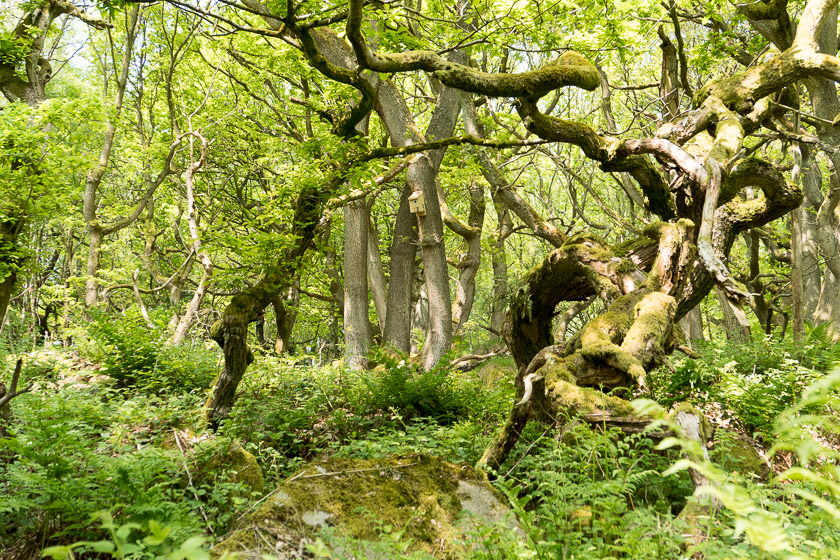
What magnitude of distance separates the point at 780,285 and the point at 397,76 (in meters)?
11.8

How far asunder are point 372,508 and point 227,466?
1498 mm

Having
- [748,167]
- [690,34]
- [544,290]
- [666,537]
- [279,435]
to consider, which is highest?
[690,34]

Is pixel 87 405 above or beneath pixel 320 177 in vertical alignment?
beneath

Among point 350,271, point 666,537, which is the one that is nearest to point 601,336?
point 666,537

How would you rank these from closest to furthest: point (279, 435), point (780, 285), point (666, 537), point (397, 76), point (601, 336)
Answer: point (666, 537), point (601, 336), point (279, 435), point (397, 76), point (780, 285)

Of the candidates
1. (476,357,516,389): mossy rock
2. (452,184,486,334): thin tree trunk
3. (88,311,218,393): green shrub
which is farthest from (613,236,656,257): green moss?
(452,184,486,334): thin tree trunk

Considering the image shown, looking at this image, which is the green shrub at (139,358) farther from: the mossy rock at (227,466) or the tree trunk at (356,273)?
the tree trunk at (356,273)

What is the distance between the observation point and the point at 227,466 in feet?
13.3

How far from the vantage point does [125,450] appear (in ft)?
12.6

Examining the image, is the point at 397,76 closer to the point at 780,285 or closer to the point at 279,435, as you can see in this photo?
the point at 279,435

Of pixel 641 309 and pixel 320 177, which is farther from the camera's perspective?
pixel 320 177

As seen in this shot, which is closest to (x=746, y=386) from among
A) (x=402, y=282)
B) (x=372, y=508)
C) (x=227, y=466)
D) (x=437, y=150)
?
(x=372, y=508)

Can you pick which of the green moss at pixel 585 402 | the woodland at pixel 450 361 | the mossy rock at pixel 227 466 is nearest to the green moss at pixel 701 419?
the woodland at pixel 450 361

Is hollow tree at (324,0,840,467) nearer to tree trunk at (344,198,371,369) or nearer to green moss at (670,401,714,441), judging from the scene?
green moss at (670,401,714,441)
